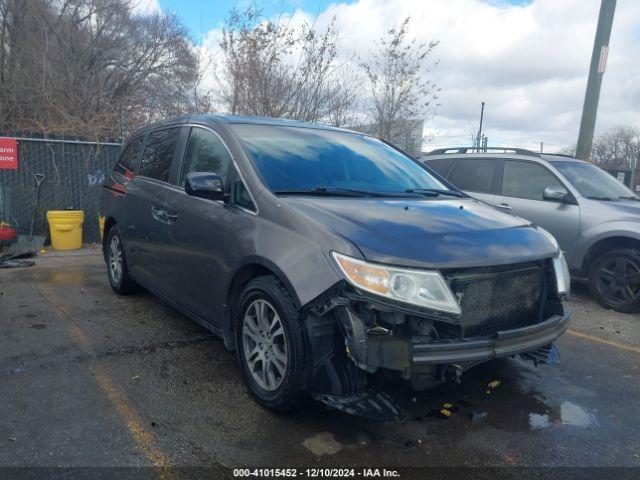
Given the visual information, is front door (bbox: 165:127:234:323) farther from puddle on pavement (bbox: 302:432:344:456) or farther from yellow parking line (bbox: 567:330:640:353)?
yellow parking line (bbox: 567:330:640:353)

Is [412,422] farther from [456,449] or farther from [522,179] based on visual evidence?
[522,179]

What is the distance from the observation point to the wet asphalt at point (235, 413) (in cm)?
278

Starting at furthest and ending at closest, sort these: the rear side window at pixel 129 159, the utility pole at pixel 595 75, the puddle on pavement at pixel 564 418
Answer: the utility pole at pixel 595 75 → the rear side window at pixel 129 159 → the puddle on pavement at pixel 564 418

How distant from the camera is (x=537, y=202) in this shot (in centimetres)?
671

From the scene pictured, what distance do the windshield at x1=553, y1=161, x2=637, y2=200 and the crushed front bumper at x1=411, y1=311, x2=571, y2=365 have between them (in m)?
3.82

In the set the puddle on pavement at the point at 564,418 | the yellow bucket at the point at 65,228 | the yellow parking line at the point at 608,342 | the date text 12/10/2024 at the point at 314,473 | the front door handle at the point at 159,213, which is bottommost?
the date text 12/10/2024 at the point at 314,473

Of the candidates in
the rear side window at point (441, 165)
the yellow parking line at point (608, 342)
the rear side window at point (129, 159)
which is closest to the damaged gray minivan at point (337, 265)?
the rear side window at point (129, 159)

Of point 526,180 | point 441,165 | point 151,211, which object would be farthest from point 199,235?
point 441,165

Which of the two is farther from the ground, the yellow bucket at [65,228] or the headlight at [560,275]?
the headlight at [560,275]

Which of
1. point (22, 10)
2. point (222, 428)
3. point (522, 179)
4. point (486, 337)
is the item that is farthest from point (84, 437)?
point (22, 10)

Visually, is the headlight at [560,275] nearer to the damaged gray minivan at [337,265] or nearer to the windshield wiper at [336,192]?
the damaged gray minivan at [337,265]

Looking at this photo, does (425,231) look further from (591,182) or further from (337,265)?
(591,182)

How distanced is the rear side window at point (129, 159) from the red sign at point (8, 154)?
3.82 metres

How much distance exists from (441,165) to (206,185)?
5304mm
